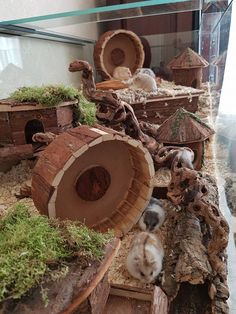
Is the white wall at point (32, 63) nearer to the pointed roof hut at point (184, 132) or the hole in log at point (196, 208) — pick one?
the pointed roof hut at point (184, 132)

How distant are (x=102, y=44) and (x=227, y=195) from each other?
1699mm

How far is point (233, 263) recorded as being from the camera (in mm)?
790

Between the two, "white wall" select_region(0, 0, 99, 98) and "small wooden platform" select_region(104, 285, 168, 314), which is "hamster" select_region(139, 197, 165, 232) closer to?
"small wooden platform" select_region(104, 285, 168, 314)

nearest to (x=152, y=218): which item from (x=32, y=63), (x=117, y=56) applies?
(x=32, y=63)

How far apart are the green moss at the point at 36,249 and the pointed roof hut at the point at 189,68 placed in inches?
74.7

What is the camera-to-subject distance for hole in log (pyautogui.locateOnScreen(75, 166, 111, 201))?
0.86m

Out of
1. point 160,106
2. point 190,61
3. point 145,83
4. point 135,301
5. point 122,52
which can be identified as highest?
point 122,52

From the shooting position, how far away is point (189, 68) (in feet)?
7.16

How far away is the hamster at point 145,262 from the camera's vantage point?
0.70 meters

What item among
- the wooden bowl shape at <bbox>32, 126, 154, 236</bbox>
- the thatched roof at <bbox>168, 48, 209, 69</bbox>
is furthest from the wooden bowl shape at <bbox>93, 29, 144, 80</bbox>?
the wooden bowl shape at <bbox>32, 126, 154, 236</bbox>

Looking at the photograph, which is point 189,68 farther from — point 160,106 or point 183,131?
point 183,131

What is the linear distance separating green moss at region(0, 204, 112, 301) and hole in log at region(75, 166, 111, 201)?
0.92ft

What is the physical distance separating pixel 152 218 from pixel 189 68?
159 cm

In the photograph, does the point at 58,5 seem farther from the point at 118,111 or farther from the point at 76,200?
the point at 76,200
